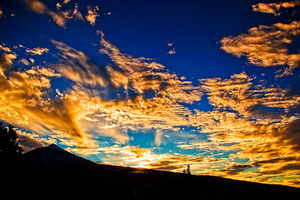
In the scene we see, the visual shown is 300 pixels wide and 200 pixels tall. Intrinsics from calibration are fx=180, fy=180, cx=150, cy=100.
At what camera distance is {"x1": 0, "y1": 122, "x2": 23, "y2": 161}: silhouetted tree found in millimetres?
32737

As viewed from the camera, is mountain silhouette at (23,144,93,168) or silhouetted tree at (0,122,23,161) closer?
silhouetted tree at (0,122,23,161)

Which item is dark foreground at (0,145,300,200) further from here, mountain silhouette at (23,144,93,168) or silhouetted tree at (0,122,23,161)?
mountain silhouette at (23,144,93,168)

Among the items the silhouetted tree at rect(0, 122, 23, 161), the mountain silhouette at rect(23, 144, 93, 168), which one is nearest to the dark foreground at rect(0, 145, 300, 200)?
the silhouetted tree at rect(0, 122, 23, 161)

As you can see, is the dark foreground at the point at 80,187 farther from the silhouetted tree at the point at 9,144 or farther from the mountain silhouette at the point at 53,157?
the mountain silhouette at the point at 53,157

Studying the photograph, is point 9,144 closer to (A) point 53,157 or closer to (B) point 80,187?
(A) point 53,157

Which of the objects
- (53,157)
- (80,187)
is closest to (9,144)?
(53,157)

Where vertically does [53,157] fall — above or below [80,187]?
above

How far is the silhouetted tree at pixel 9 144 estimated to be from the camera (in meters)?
32.7

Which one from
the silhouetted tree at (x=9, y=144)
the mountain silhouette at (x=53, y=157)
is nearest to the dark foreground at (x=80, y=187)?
the silhouetted tree at (x=9, y=144)

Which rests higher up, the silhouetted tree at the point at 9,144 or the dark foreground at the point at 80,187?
the silhouetted tree at the point at 9,144

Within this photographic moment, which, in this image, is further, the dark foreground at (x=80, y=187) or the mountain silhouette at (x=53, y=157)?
the mountain silhouette at (x=53, y=157)

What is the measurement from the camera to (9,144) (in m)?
34.0

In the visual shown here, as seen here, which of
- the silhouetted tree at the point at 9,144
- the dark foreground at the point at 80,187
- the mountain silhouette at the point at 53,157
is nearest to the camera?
the dark foreground at the point at 80,187

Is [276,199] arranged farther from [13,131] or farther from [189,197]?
[13,131]
